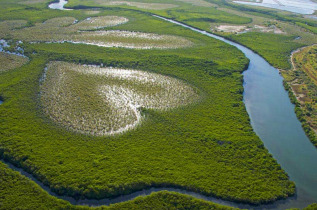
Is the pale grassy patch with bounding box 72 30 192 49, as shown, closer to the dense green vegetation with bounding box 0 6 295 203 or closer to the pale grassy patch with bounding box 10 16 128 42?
the pale grassy patch with bounding box 10 16 128 42

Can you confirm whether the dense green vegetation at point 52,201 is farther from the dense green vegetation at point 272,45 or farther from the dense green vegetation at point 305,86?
the dense green vegetation at point 272,45

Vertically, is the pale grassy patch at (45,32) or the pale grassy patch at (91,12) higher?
the pale grassy patch at (91,12)

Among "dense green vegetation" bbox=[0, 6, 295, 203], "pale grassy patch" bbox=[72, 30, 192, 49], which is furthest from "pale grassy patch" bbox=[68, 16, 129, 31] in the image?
"dense green vegetation" bbox=[0, 6, 295, 203]

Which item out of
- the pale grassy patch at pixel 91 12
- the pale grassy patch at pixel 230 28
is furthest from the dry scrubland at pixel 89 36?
the pale grassy patch at pixel 230 28

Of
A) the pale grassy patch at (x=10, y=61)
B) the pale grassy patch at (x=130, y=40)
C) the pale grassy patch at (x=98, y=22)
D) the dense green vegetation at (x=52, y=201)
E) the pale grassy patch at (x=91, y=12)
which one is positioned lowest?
the dense green vegetation at (x=52, y=201)

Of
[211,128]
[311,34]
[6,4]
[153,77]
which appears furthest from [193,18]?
[6,4]

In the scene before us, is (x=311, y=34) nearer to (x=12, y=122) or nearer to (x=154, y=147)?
(x=154, y=147)

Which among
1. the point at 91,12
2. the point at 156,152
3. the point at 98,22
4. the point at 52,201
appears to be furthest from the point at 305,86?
the point at 91,12
